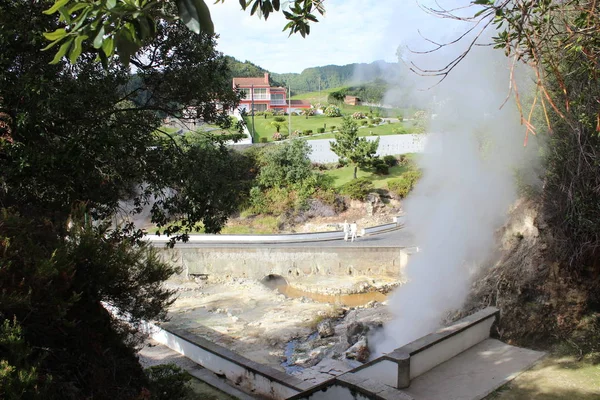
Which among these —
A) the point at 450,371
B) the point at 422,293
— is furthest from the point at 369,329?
the point at 450,371

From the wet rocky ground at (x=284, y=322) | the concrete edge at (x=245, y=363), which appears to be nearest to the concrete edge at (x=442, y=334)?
the concrete edge at (x=245, y=363)

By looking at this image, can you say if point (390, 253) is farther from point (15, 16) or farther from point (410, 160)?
point (15, 16)

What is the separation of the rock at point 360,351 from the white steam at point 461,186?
36 cm

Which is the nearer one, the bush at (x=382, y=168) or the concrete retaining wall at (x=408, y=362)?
the concrete retaining wall at (x=408, y=362)

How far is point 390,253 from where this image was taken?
19.7m

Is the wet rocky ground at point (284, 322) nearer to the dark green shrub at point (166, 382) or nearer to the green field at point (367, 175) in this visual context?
the dark green shrub at point (166, 382)

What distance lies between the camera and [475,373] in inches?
282

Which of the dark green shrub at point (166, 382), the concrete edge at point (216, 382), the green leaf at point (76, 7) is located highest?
the green leaf at point (76, 7)

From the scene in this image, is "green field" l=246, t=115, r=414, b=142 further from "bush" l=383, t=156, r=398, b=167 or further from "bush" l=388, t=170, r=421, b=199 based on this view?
"bush" l=388, t=170, r=421, b=199

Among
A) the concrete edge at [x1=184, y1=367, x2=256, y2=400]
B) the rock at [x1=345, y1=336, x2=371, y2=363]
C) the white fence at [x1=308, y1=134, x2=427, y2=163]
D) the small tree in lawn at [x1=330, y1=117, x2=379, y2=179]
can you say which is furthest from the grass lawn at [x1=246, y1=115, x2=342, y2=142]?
the concrete edge at [x1=184, y1=367, x2=256, y2=400]

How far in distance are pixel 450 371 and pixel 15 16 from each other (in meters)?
7.85

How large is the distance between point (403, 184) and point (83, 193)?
2269 cm

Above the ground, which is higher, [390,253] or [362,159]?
[362,159]

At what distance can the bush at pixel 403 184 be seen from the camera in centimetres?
2678
